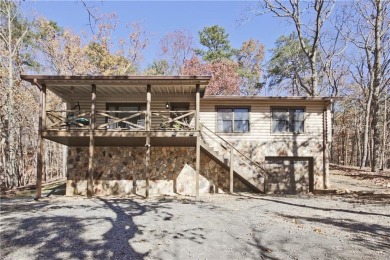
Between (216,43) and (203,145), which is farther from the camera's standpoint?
(216,43)

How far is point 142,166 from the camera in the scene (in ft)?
48.7

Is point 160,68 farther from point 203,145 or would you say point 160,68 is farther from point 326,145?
point 326,145

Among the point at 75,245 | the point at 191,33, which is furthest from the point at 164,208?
the point at 191,33

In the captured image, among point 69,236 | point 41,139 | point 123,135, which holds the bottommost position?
point 69,236

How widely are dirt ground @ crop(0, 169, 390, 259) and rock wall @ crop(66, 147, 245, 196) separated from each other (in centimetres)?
360

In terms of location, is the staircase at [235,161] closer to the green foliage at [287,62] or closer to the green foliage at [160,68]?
the green foliage at [160,68]

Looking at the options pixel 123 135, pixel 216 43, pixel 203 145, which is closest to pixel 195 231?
pixel 123 135

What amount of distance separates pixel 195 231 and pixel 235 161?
846cm

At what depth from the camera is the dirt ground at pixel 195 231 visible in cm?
589

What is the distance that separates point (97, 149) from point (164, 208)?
635 cm

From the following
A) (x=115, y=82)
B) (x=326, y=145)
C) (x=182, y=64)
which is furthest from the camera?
(x=182, y=64)

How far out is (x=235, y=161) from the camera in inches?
604

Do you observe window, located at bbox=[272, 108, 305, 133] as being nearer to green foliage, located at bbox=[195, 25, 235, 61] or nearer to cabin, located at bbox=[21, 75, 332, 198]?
cabin, located at bbox=[21, 75, 332, 198]

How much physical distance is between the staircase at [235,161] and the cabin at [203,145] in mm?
51
